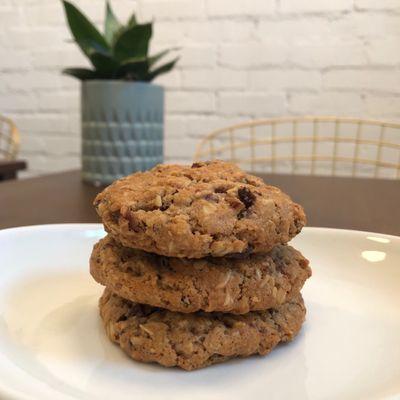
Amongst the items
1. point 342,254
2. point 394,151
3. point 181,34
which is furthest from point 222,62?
point 342,254

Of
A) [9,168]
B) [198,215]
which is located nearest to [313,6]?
[9,168]

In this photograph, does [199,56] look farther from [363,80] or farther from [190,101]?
[363,80]

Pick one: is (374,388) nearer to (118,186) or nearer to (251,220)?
(251,220)

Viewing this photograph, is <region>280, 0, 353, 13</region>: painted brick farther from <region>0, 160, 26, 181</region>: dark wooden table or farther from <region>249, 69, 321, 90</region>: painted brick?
<region>0, 160, 26, 181</region>: dark wooden table

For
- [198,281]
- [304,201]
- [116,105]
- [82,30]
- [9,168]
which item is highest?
[82,30]

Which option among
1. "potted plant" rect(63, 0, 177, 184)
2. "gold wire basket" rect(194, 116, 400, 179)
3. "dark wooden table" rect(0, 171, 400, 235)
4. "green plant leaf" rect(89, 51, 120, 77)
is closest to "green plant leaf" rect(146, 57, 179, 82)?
"potted plant" rect(63, 0, 177, 184)

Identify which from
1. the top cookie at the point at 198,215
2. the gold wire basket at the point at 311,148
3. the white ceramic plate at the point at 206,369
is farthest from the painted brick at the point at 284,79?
the top cookie at the point at 198,215

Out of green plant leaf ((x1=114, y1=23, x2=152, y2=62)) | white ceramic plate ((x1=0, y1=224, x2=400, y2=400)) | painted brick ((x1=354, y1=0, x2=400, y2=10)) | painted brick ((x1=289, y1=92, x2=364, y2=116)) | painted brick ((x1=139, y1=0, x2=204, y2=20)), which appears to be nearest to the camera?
white ceramic plate ((x1=0, y1=224, x2=400, y2=400))
